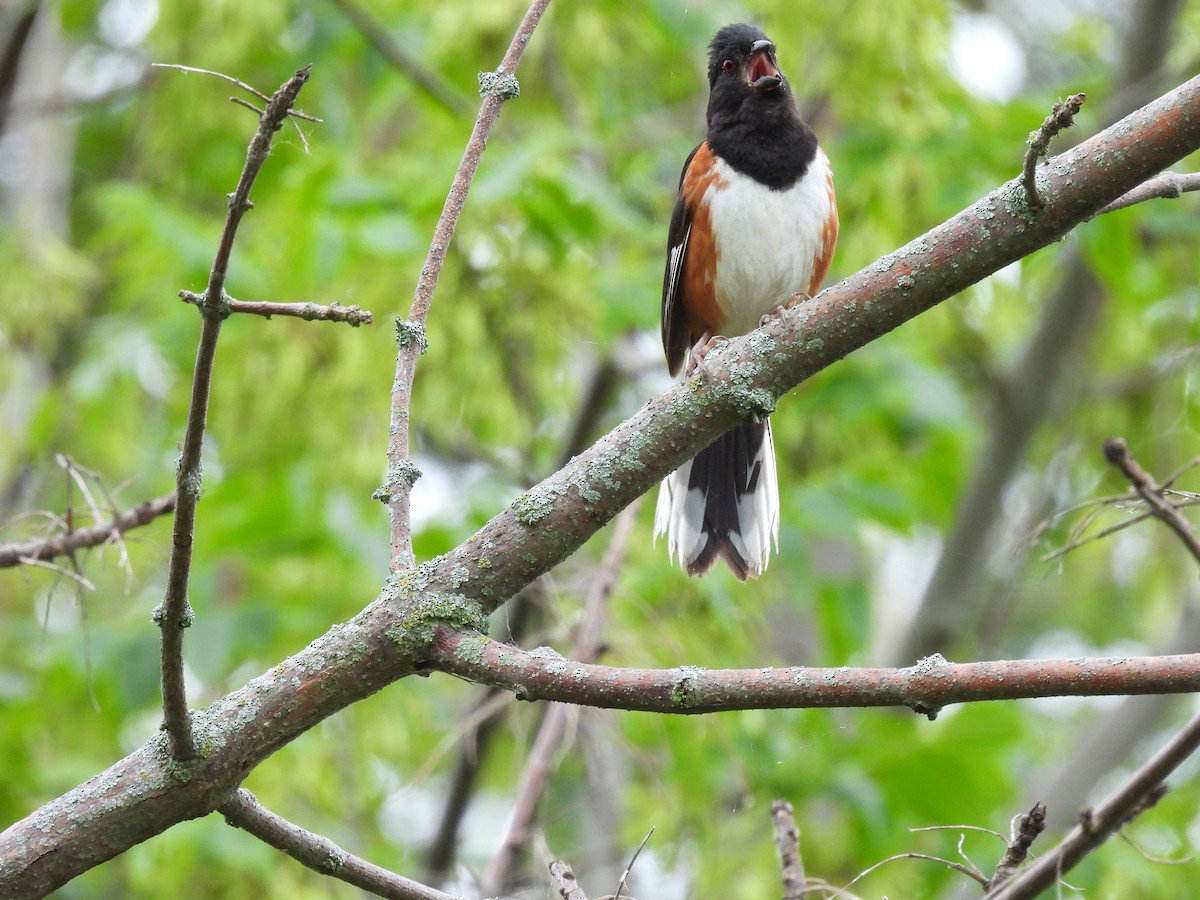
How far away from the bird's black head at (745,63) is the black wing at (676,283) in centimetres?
22

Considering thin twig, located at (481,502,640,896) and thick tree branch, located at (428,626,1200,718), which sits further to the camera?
thin twig, located at (481,502,640,896)

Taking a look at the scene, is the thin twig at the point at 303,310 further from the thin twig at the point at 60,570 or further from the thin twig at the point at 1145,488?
the thin twig at the point at 1145,488

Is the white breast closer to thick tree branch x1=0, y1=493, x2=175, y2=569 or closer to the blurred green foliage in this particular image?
the blurred green foliage

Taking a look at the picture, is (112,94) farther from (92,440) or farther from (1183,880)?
(1183,880)

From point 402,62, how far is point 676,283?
2.04 metres

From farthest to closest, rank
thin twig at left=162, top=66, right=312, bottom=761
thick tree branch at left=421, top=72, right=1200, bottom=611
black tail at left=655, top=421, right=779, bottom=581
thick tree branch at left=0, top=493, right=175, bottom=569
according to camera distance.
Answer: black tail at left=655, top=421, right=779, bottom=581 < thick tree branch at left=0, top=493, right=175, bottom=569 < thick tree branch at left=421, top=72, right=1200, bottom=611 < thin twig at left=162, top=66, right=312, bottom=761

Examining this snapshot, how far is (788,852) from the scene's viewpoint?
83.4 inches

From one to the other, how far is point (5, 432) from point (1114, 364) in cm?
574

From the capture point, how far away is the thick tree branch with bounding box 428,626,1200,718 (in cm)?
138

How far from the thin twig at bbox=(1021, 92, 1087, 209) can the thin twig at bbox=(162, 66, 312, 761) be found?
0.86m

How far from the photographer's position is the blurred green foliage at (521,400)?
447 cm

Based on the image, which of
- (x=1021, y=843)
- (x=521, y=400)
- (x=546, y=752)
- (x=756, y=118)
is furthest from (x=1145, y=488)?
(x=521, y=400)

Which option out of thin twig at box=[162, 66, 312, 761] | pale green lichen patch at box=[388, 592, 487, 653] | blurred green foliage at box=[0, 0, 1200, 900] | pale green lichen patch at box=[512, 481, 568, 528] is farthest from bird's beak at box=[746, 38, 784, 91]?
thin twig at box=[162, 66, 312, 761]

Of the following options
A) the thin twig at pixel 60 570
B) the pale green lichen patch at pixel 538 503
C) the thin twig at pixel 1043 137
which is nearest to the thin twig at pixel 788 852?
the pale green lichen patch at pixel 538 503
